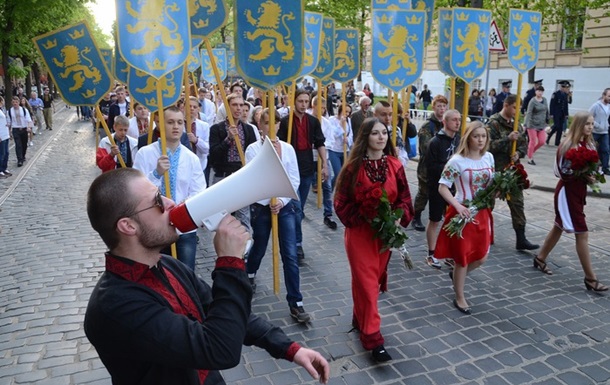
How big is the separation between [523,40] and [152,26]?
15.8ft

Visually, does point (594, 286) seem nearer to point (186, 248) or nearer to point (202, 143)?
point (186, 248)

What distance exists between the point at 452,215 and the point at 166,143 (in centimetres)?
293

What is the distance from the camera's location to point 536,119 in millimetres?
12797

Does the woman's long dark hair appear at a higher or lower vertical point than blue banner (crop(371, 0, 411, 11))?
lower

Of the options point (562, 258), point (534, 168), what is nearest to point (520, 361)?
point (562, 258)

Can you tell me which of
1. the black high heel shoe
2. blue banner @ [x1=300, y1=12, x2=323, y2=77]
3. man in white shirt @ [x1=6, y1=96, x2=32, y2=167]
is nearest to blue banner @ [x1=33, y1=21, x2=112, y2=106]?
blue banner @ [x1=300, y1=12, x2=323, y2=77]

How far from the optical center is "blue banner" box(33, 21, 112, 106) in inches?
218

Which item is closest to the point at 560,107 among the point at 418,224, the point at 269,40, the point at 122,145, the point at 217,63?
the point at 418,224

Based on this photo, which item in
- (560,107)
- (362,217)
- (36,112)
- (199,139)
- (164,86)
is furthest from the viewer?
(36,112)

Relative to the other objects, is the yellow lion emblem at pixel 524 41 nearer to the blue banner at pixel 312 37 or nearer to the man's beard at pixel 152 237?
the blue banner at pixel 312 37

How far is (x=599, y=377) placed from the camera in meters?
3.88

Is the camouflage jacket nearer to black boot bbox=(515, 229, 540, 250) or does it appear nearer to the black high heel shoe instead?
black boot bbox=(515, 229, 540, 250)

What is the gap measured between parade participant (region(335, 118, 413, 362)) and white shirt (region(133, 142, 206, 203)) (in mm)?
1412

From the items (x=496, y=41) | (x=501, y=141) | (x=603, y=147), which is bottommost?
(x=603, y=147)
